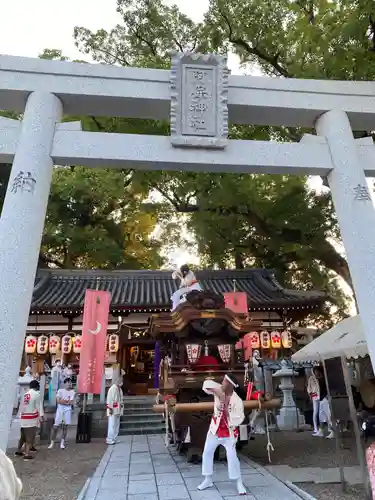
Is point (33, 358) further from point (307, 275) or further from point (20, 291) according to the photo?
point (307, 275)

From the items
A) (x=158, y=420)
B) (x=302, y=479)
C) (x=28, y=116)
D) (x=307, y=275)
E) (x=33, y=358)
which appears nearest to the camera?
(x=28, y=116)

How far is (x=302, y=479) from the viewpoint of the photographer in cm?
648

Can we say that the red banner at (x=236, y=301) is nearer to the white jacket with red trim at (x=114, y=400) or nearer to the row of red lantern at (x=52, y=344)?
the white jacket with red trim at (x=114, y=400)

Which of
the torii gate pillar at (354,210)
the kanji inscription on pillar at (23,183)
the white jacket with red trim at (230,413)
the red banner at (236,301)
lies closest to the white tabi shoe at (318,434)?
the red banner at (236,301)

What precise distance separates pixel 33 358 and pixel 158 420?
664 centimetres

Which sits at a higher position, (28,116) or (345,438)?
(28,116)

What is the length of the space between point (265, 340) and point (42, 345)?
8.69m

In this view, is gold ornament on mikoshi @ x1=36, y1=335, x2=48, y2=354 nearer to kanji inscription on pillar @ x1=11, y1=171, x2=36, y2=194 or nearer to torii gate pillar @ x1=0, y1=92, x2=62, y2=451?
torii gate pillar @ x1=0, y1=92, x2=62, y2=451

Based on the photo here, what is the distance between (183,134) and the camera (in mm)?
5246

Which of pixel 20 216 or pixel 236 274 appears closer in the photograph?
pixel 20 216

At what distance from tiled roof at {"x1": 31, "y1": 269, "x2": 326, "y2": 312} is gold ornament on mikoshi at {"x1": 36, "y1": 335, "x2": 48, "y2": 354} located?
1.12 metres

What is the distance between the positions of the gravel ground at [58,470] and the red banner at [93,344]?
1.55 meters

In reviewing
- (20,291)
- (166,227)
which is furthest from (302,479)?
(166,227)

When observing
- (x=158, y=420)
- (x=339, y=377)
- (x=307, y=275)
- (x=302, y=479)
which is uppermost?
(x=307, y=275)
